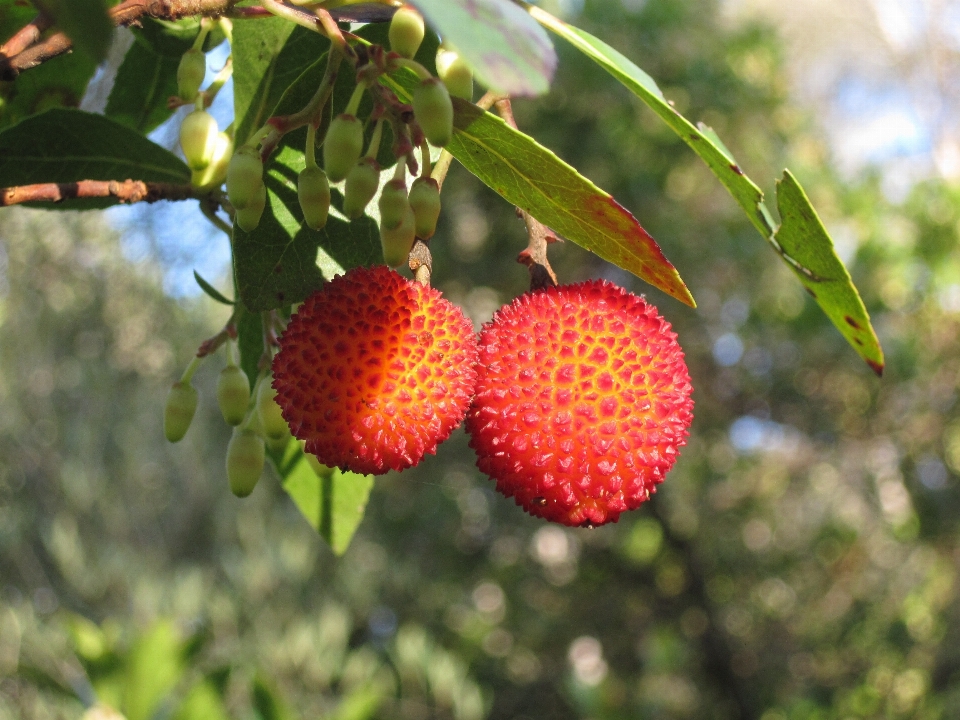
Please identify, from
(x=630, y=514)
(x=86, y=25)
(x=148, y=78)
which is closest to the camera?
(x=86, y=25)

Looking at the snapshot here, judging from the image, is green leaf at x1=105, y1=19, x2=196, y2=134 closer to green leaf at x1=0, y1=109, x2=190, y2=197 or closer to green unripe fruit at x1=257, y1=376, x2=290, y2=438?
green leaf at x1=0, y1=109, x2=190, y2=197

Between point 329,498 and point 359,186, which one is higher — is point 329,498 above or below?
below

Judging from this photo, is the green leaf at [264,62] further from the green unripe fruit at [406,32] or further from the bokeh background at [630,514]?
the bokeh background at [630,514]

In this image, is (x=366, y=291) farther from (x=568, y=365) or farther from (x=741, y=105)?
(x=741, y=105)

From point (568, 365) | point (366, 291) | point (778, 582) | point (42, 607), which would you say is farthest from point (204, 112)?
point (42, 607)

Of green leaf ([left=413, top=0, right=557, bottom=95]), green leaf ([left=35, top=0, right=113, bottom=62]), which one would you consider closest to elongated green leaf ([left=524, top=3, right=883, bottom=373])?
green leaf ([left=413, top=0, right=557, bottom=95])

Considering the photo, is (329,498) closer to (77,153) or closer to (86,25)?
(77,153)

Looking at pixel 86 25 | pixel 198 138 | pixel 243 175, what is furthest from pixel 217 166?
pixel 86 25
